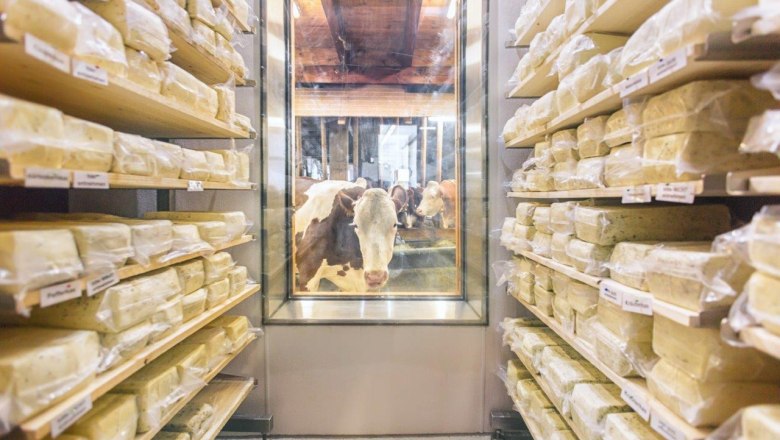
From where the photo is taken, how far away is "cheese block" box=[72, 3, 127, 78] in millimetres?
1194

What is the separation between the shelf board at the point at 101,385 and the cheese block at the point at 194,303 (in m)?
0.03

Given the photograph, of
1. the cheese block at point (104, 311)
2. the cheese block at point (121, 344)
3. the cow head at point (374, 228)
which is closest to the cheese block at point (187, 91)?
the cheese block at point (104, 311)

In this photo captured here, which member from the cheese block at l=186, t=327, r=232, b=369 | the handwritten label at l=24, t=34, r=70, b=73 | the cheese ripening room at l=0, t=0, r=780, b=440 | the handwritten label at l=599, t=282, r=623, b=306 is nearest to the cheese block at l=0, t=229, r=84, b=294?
the cheese ripening room at l=0, t=0, r=780, b=440

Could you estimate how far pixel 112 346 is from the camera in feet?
4.42

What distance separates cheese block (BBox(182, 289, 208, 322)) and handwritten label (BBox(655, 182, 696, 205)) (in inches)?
76.1

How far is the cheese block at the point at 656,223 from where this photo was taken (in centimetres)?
144

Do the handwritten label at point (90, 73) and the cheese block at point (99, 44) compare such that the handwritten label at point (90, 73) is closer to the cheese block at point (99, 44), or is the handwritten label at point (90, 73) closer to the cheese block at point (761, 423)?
the cheese block at point (99, 44)

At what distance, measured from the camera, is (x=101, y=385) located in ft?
4.05

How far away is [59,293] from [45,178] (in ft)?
1.07

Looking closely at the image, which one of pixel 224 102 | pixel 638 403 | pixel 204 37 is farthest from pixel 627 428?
pixel 204 37

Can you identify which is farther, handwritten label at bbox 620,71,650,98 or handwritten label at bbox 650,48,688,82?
handwritten label at bbox 620,71,650,98

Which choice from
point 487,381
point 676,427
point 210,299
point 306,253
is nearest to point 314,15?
point 306,253

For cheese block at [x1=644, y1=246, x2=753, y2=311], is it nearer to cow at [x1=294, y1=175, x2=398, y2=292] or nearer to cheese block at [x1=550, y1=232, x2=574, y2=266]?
cheese block at [x1=550, y1=232, x2=574, y2=266]

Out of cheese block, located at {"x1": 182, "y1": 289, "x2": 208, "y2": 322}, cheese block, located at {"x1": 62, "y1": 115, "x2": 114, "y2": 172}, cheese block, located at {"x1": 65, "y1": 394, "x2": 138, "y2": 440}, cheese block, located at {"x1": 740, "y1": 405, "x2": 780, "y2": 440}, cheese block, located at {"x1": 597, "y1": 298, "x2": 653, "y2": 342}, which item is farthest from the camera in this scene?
cheese block, located at {"x1": 182, "y1": 289, "x2": 208, "y2": 322}
